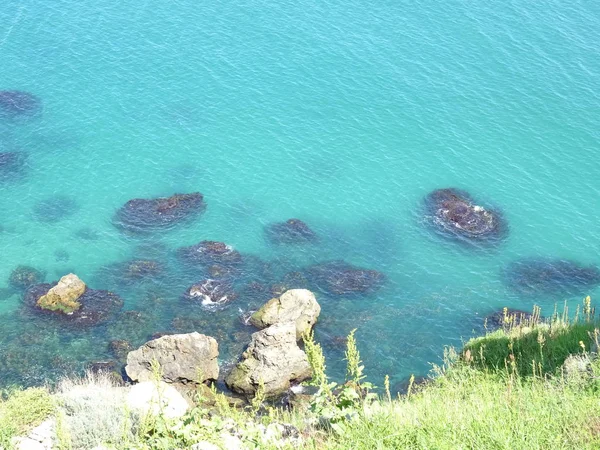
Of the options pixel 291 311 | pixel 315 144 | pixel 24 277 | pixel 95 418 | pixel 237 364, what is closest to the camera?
pixel 95 418

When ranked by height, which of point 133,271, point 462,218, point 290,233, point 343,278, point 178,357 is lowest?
point 133,271

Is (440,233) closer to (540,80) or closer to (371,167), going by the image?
(371,167)

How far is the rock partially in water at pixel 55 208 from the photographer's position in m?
51.4

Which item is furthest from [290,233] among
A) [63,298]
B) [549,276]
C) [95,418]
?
[95,418]

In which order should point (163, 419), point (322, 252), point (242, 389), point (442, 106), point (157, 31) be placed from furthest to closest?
point (157, 31) < point (442, 106) < point (322, 252) < point (242, 389) < point (163, 419)

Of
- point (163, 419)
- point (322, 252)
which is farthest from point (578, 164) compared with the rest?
point (163, 419)

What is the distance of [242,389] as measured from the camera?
3731cm

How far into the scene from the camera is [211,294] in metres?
44.6

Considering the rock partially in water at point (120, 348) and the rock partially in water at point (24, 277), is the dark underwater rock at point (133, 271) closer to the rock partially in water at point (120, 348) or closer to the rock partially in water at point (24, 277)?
the rock partially in water at point (24, 277)

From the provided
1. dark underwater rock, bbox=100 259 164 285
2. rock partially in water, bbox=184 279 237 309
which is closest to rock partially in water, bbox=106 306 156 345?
rock partially in water, bbox=184 279 237 309

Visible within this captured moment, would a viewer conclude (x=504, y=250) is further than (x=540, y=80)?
No

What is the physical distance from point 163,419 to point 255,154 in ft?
138

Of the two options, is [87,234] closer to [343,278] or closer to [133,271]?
[133,271]

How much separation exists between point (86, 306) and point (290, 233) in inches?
571
